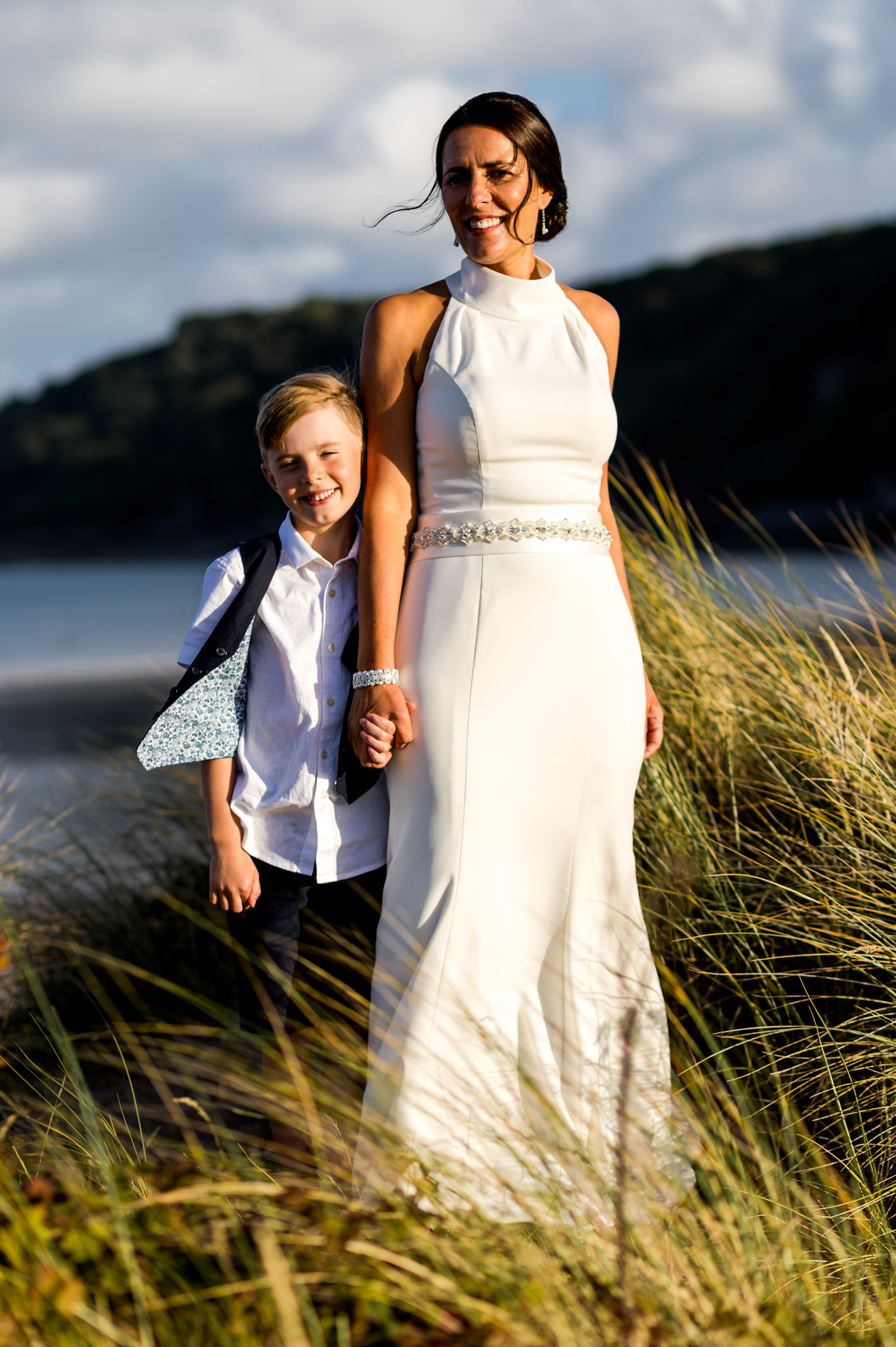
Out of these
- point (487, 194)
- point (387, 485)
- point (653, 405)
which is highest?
point (653, 405)

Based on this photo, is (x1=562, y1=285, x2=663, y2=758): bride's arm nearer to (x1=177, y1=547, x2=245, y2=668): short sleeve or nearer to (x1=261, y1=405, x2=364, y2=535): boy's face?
(x1=261, y1=405, x2=364, y2=535): boy's face

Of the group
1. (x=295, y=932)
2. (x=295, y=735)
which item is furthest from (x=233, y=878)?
(x=295, y=735)

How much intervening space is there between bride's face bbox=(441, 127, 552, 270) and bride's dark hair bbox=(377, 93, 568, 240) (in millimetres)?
12

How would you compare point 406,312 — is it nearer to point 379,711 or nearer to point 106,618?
point 379,711

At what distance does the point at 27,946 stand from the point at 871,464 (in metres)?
34.6

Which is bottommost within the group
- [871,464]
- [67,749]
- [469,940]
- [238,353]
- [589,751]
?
[67,749]

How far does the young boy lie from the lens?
2346mm

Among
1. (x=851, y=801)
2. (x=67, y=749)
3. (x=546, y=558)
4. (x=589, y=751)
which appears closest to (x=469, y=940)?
(x=589, y=751)

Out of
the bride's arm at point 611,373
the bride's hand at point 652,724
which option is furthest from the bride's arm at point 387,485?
the bride's hand at point 652,724

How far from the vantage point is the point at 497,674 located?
2.33 m

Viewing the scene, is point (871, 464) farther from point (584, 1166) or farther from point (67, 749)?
point (584, 1166)

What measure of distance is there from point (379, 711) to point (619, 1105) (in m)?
0.97

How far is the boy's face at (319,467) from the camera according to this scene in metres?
2.37

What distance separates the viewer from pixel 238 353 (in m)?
61.1
